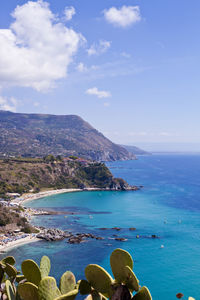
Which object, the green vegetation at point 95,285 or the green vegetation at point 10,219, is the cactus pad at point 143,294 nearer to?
the green vegetation at point 95,285

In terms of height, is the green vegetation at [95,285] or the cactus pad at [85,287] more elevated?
the green vegetation at [95,285]

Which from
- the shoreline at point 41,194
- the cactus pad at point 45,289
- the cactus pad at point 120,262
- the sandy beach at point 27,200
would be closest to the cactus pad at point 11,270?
the cactus pad at point 45,289

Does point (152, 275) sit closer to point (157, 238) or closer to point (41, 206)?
point (157, 238)

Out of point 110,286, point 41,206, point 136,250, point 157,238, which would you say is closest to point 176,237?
point 157,238

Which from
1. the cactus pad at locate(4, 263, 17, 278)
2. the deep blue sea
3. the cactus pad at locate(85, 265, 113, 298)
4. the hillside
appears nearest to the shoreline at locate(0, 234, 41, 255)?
the deep blue sea

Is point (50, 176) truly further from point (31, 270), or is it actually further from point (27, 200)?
point (31, 270)
